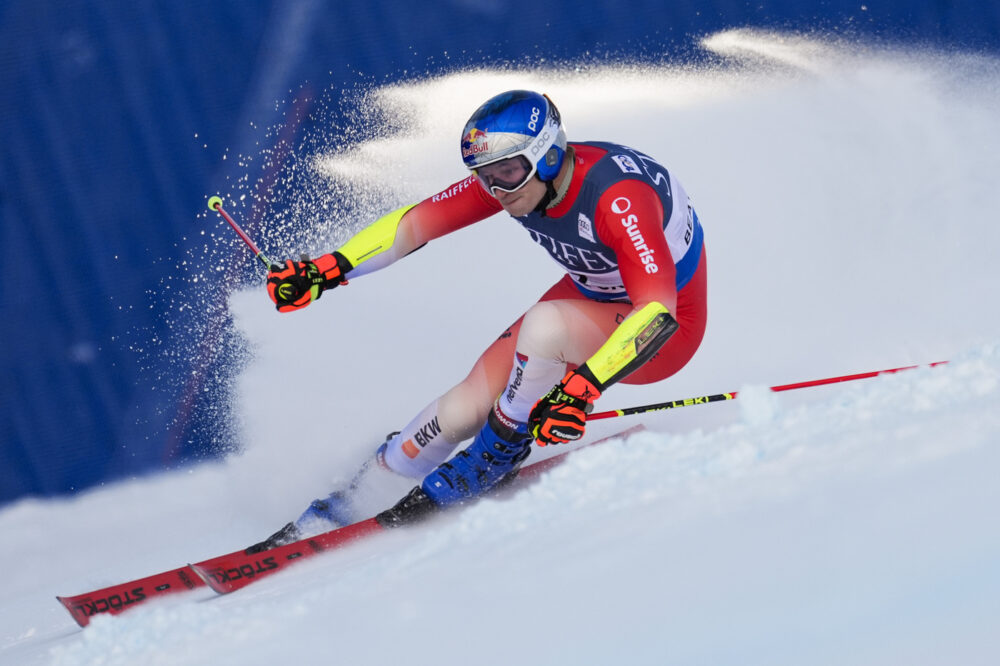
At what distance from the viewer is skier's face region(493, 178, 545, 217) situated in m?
2.26

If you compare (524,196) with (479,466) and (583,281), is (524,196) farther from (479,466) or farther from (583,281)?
(479,466)

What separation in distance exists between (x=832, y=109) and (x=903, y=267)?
780 mm

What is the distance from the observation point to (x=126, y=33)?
3.65m

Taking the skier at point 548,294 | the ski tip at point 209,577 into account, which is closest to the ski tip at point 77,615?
the ski tip at point 209,577

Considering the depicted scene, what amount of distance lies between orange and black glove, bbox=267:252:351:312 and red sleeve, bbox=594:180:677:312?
2.48 ft

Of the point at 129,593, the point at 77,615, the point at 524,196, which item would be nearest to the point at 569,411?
the point at 524,196

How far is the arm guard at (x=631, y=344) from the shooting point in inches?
85.5

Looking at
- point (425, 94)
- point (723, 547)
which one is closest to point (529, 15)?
point (425, 94)

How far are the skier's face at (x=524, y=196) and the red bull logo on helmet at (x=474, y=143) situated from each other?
0.36ft

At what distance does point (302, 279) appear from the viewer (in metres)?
2.53

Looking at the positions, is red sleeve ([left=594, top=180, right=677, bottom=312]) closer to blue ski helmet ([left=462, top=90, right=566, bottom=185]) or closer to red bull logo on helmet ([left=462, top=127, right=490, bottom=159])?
blue ski helmet ([left=462, top=90, right=566, bottom=185])

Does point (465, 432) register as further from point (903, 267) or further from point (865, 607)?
point (903, 267)

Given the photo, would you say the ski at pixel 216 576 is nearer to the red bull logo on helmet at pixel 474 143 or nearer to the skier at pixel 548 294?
the skier at pixel 548 294

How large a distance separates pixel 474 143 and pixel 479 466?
0.88 m
